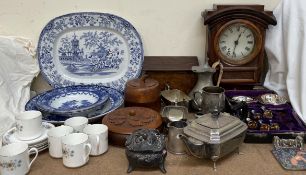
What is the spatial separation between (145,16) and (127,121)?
0.43m

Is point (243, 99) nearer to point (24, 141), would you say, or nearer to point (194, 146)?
point (194, 146)

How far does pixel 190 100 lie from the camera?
106cm

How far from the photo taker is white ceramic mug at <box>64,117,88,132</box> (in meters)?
0.89

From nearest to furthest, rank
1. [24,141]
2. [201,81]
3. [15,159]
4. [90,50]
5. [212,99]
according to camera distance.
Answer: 1. [15,159]
2. [24,141]
3. [212,99]
4. [201,81]
5. [90,50]

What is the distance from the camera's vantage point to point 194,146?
791mm

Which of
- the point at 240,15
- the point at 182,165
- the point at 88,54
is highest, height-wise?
the point at 240,15

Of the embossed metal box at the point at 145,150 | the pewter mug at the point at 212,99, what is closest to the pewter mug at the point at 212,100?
the pewter mug at the point at 212,99

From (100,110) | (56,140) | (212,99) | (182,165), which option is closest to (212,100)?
(212,99)

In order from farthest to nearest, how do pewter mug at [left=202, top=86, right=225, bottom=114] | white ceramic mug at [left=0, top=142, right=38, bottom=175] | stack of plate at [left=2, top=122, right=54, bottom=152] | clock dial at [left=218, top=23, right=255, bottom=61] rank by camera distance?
clock dial at [left=218, top=23, right=255, bottom=61] → pewter mug at [left=202, top=86, right=225, bottom=114] → stack of plate at [left=2, top=122, right=54, bottom=152] → white ceramic mug at [left=0, top=142, right=38, bottom=175]

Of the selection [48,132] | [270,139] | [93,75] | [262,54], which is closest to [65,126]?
[48,132]

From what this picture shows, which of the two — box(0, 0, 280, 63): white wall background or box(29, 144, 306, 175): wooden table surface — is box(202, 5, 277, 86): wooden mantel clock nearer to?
box(0, 0, 280, 63): white wall background

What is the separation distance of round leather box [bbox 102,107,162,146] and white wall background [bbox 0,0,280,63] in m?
0.33

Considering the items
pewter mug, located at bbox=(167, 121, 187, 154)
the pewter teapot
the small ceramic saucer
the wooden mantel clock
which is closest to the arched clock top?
the wooden mantel clock

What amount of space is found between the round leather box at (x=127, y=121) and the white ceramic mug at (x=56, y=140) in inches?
4.4
